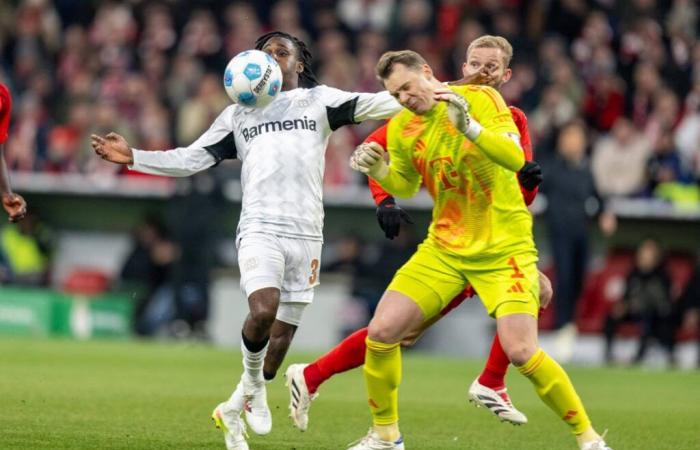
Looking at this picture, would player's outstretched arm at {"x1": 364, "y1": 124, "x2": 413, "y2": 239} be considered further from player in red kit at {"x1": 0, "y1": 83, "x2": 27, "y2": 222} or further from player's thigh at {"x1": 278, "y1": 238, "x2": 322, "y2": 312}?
player in red kit at {"x1": 0, "y1": 83, "x2": 27, "y2": 222}

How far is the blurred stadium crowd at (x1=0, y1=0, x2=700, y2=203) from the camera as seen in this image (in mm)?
20250

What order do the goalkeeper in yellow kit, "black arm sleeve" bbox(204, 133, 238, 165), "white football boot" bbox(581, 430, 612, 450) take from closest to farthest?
1. "white football boot" bbox(581, 430, 612, 450)
2. the goalkeeper in yellow kit
3. "black arm sleeve" bbox(204, 133, 238, 165)

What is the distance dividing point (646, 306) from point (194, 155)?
11.3 metres

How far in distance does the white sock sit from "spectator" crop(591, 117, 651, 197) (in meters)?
10.9

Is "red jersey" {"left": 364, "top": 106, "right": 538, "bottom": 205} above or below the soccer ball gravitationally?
below

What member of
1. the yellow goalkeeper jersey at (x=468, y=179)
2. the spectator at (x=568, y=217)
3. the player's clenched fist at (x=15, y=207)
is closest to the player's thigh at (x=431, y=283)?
the yellow goalkeeper jersey at (x=468, y=179)

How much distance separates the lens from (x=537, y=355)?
329 inches

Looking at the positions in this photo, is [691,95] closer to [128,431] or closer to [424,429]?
[424,429]

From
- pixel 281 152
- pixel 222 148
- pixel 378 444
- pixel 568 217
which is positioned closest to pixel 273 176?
pixel 281 152

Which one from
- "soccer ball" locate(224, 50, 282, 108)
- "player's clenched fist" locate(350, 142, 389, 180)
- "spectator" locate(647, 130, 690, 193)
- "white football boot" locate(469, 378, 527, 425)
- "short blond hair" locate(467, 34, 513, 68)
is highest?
"short blond hair" locate(467, 34, 513, 68)

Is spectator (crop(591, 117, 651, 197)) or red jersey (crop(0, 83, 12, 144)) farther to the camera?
spectator (crop(591, 117, 651, 197))

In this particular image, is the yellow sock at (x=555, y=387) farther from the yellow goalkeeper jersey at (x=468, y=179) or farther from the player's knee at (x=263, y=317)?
the player's knee at (x=263, y=317)

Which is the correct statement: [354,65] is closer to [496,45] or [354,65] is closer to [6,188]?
[6,188]

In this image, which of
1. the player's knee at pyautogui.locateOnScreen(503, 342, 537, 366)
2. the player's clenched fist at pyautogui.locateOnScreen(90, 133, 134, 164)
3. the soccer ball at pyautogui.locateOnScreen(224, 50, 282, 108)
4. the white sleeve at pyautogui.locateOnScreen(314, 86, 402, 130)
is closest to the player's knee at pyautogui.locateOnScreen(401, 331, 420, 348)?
the player's knee at pyautogui.locateOnScreen(503, 342, 537, 366)
